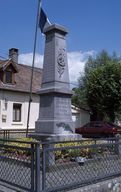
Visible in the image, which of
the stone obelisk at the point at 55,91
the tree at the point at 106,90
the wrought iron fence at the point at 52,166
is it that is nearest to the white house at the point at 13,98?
the tree at the point at 106,90

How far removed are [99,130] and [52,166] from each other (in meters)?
22.5

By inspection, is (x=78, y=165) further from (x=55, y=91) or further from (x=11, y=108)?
(x=11, y=108)

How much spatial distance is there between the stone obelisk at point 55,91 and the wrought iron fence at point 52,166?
408cm

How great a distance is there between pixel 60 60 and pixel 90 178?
20.3ft

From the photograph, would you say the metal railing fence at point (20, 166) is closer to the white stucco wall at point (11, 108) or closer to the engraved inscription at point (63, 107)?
the engraved inscription at point (63, 107)

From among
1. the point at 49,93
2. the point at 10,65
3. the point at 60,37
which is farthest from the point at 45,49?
the point at 10,65

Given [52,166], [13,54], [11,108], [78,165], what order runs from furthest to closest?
[13,54] < [11,108] < [78,165] < [52,166]

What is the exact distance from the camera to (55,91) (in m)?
10.8

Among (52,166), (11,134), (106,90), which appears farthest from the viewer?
(106,90)

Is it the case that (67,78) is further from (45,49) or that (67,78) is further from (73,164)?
(73,164)

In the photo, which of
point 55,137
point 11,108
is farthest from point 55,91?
point 11,108

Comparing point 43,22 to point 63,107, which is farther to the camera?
point 43,22

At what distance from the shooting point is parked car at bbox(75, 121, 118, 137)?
26802 mm

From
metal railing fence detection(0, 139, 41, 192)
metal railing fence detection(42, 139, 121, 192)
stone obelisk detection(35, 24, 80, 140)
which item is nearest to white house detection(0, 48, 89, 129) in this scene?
stone obelisk detection(35, 24, 80, 140)
